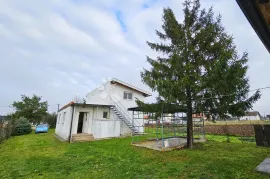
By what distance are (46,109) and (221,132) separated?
1252 inches

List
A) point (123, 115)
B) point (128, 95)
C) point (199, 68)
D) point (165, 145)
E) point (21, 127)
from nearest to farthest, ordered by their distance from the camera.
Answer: point (199, 68), point (165, 145), point (123, 115), point (128, 95), point (21, 127)

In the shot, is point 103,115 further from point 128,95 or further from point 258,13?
point 258,13

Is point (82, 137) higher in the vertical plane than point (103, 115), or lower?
lower

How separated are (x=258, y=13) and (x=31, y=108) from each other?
35258mm

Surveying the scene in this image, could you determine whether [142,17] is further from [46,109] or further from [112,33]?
[46,109]

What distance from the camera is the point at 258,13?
1470mm

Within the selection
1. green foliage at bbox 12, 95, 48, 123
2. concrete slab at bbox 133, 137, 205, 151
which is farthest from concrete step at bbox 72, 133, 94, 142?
green foliage at bbox 12, 95, 48, 123

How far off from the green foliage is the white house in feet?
56.5

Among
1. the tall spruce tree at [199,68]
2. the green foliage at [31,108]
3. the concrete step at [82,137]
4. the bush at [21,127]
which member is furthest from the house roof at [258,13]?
the green foliage at [31,108]

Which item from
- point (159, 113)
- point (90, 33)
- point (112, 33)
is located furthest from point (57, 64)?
point (159, 113)

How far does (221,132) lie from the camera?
18859mm

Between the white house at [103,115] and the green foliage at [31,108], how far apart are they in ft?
56.5

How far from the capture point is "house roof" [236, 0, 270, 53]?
136 cm

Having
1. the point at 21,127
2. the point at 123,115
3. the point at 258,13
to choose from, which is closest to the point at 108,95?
the point at 123,115
